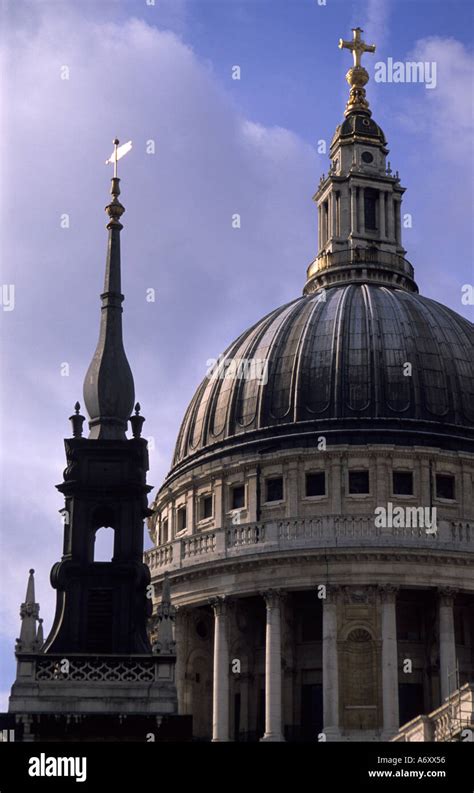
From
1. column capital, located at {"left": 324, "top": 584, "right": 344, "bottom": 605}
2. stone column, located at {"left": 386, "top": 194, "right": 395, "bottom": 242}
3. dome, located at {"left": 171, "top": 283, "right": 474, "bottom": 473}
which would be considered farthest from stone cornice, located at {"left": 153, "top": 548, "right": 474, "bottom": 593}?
stone column, located at {"left": 386, "top": 194, "right": 395, "bottom": 242}

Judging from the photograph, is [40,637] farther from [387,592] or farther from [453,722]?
[387,592]

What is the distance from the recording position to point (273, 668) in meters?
78.9

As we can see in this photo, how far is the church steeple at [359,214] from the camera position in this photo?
95.9 meters

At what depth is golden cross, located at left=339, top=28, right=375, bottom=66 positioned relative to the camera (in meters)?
106

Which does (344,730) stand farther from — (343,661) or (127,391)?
(127,391)

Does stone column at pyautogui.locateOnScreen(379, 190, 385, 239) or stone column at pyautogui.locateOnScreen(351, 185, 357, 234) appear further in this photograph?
stone column at pyautogui.locateOnScreen(379, 190, 385, 239)

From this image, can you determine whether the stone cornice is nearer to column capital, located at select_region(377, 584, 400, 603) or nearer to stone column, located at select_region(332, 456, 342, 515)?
column capital, located at select_region(377, 584, 400, 603)

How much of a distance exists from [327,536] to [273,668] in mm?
6193

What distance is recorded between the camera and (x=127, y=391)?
207 ft

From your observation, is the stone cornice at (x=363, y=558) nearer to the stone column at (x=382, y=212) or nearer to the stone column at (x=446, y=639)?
the stone column at (x=446, y=639)

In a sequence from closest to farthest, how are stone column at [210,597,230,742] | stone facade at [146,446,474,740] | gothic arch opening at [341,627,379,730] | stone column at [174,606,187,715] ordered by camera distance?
gothic arch opening at [341,627,379,730], stone facade at [146,446,474,740], stone column at [210,597,230,742], stone column at [174,606,187,715]

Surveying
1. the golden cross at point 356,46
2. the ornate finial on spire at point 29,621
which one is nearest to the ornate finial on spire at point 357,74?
the golden cross at point 356,46

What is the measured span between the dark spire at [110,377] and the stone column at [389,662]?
20.4m

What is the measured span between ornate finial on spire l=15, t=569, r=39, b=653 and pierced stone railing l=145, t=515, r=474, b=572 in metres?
23.4
